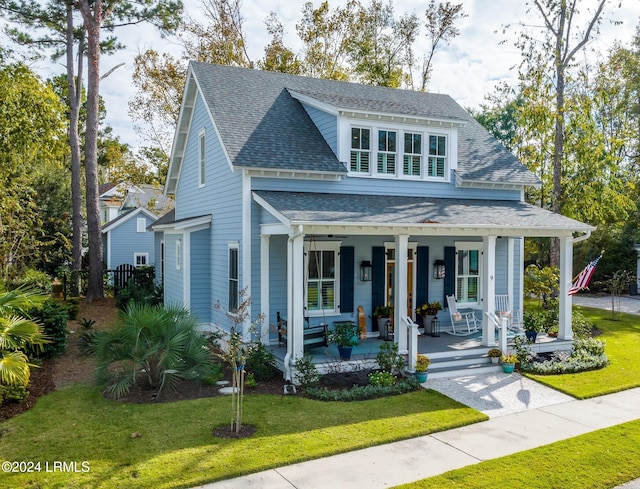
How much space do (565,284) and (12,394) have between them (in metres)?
12.7

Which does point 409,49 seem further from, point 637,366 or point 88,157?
point 637,366

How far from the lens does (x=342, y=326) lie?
11523 millimetres

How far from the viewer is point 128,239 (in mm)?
32750

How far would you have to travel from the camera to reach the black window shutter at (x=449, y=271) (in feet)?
49.9

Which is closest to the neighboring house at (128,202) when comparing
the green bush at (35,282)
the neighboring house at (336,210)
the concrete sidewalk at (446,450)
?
the green bush at (35,282)

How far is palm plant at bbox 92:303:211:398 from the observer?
9.73 metres

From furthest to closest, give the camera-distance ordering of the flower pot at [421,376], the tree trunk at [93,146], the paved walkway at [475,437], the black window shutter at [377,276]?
1. the tree trunk at [93,146]
2. the black window shutter at [377,276]
3. the flower pot at [421,376]
4. the paved walkway at [475,437]

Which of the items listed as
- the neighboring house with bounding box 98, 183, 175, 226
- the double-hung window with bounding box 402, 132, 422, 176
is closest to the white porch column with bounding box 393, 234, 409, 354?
the double-hung window with bounding box 402, 132, 422, 176

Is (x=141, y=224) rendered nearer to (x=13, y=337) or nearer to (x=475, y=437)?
(x=13, y=337)

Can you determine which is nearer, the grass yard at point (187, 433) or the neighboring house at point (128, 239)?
the grass yard at point (187, 433)

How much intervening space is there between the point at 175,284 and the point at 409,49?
23.2m

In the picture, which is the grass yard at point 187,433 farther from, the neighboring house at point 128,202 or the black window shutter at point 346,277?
the neighboring house at point 128,202

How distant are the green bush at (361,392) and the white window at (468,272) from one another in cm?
570

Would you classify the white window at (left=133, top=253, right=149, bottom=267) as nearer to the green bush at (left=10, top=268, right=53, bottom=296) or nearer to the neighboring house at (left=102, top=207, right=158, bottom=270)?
the neighboring house at (left=102, top=207, right=158, bottom=270)
